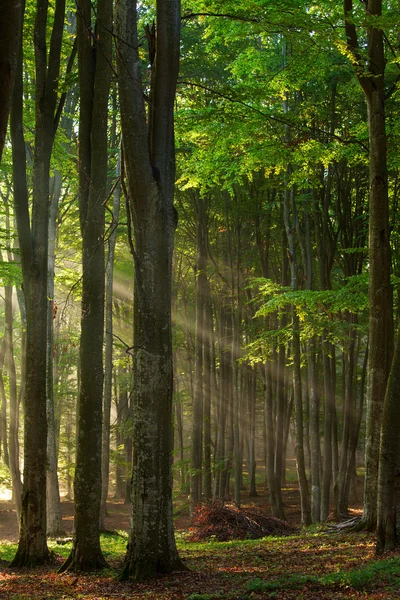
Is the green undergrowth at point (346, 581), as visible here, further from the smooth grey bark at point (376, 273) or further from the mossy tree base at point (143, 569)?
the smooth grey bark at point (376, 273)

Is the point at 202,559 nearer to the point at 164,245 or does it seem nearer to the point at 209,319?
the point at 164,245

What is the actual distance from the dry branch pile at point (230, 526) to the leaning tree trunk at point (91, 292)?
6.96 meters

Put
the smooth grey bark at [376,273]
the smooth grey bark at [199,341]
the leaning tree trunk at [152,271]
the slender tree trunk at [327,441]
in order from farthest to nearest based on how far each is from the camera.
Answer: the smooth grey bark at [199,341] < the slender tree trunk at [327,441] < the smooth grey bark at [376,273] < the leaning tree trunk at [152,271]

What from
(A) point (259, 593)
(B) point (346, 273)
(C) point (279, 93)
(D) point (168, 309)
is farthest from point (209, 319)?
(A) point (259, 593)

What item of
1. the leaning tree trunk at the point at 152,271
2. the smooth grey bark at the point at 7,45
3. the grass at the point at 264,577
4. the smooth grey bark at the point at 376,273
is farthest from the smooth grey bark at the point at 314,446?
the smooth grey bark at the point at 7,45

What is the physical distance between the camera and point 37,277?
30.5 feet

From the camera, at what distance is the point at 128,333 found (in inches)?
1099

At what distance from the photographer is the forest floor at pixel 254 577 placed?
540 cm

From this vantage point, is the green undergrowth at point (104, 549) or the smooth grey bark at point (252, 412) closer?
the green undergrowth at point (104, 549)

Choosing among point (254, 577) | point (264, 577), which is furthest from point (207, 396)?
point (264, 577)

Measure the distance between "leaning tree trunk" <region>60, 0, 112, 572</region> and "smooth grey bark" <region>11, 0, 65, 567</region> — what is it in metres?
1.05

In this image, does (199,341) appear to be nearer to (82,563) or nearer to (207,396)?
(207,396)

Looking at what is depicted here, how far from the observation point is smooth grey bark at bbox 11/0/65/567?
875 centimetres

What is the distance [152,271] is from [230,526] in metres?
9.81
